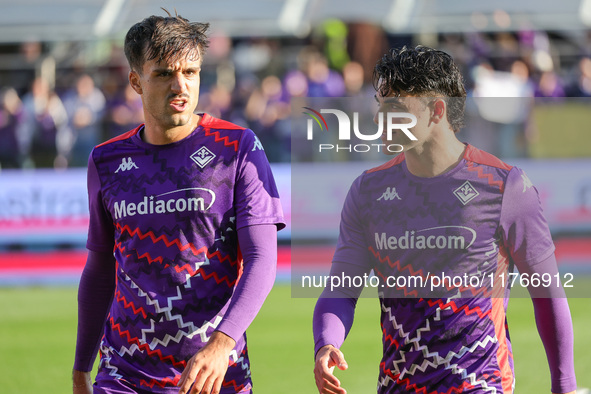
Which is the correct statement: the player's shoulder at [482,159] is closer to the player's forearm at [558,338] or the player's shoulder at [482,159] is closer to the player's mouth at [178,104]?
the player's forearm at [558,338]

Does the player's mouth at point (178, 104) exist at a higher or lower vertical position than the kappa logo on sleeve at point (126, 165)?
higher

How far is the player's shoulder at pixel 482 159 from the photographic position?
3.14m

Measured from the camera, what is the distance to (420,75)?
3.05 m

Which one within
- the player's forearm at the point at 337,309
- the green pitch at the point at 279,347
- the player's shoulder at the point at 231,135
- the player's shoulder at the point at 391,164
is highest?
the player's shoulder at the point at 231,135

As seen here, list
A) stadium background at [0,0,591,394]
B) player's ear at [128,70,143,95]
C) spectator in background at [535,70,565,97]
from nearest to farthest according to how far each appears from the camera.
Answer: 1. player's ear at [128,70,143,95]
2. stadium background at [0,0,591,394]
3. spectator in background at [535,70,565,97]

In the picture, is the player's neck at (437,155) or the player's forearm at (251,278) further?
the player's neck at (437,155)

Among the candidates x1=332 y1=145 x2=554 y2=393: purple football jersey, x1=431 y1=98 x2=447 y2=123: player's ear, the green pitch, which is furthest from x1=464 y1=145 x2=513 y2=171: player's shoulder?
the green pitch

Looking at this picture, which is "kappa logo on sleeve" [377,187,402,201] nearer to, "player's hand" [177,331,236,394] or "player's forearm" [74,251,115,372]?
"player's hand" [177,331,236,394]

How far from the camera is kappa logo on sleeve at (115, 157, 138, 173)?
11.3 feet

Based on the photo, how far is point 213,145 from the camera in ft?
11.1

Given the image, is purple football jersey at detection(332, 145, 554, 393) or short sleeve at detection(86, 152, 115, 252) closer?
purple football jersey at detection(332, 145, 554, 393)

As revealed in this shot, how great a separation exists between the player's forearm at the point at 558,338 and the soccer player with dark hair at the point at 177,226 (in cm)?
98

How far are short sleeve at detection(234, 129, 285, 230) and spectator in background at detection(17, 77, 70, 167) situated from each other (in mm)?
11266

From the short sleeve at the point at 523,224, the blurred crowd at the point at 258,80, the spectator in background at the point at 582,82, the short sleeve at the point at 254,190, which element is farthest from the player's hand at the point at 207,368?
the spectator in background at the point at 582,82
